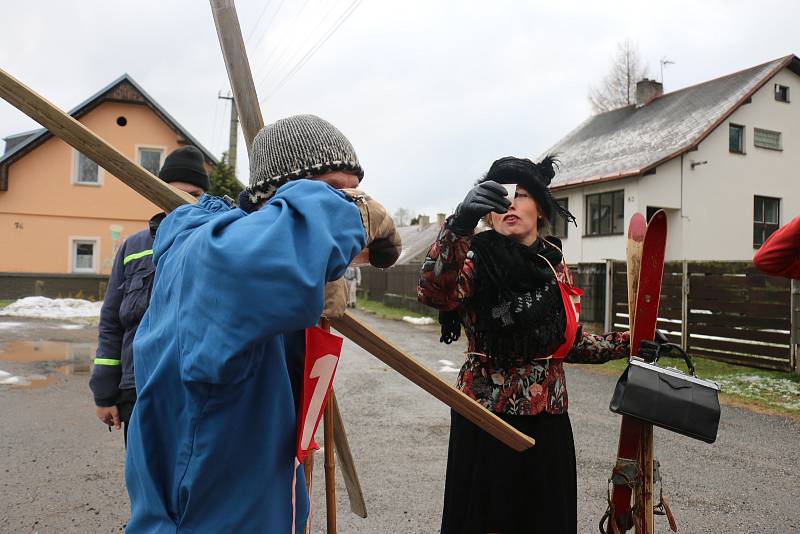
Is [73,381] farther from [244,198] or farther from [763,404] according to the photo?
[763,404]

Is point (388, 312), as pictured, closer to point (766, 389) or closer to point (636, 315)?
point (766, 389)

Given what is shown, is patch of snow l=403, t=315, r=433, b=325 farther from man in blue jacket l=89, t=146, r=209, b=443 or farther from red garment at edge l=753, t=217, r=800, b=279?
man in blue jacket l=89, t=146, r=209, b=443

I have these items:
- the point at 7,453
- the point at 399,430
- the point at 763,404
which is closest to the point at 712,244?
the point at 763,404

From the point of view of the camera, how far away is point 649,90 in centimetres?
2325

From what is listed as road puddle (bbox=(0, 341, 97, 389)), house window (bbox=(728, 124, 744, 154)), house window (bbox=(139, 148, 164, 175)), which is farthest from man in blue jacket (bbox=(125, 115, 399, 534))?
house window (bbox=(728, 124, 744, 154))

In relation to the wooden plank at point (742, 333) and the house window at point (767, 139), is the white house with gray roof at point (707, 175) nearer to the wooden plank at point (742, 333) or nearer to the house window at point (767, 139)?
the house window at point (767, 139)

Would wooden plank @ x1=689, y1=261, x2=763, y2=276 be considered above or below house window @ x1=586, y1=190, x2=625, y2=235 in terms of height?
below

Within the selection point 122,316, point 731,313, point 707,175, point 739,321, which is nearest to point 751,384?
point 739,321

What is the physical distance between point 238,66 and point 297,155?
0.47m

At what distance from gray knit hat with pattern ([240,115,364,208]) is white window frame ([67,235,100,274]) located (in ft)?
70.5

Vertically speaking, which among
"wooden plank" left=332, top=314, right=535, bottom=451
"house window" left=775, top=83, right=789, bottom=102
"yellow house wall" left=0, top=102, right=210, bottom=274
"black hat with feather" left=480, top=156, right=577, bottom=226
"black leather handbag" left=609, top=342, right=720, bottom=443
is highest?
"house window" left=775, top=83, right=789, bottom=102

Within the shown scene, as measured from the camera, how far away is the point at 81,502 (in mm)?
3760

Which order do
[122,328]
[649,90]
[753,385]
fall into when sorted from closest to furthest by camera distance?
[122,328]
[753,385]
[649,90]

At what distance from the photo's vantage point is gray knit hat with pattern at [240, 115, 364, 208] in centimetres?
126
